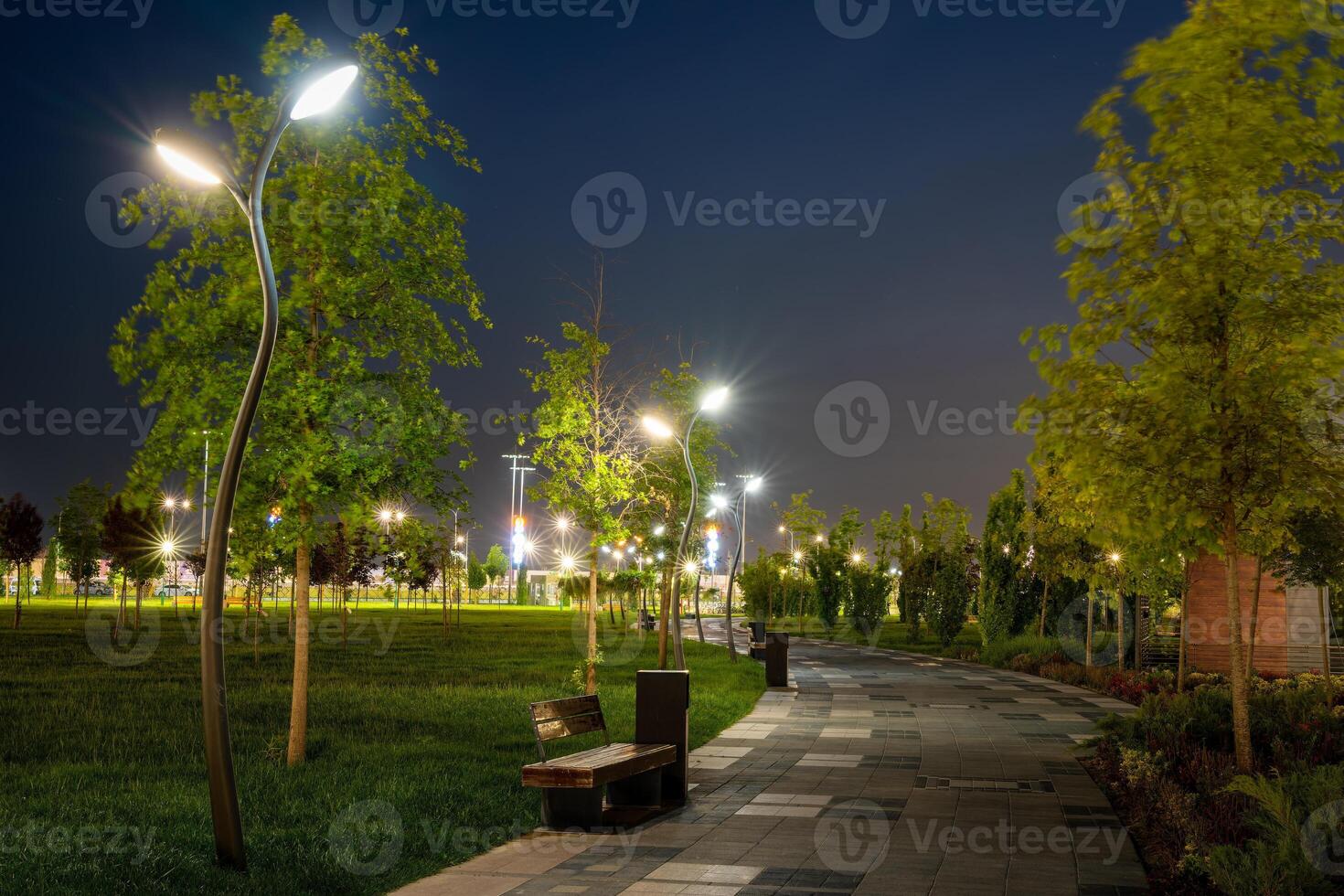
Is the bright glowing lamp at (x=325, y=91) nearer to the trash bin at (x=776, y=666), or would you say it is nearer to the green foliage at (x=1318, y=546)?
the green foliage at (x=1318, y=546)

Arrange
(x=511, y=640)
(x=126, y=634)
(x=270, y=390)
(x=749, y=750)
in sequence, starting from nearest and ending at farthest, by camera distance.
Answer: (x=270, y=390) → (x=749, y=750) → (x=126, y=634) → (x=511, y=640)

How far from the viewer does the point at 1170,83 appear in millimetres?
9227

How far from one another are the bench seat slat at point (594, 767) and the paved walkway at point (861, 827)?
1.56 ft

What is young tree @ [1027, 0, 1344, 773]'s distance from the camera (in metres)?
8.79

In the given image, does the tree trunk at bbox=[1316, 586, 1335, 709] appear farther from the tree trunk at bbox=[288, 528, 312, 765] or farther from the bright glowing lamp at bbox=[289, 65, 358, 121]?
the bright glowing lamp at bbox=[289, 65, 358, 121]

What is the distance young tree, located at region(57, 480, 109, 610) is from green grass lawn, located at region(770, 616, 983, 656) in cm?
2941

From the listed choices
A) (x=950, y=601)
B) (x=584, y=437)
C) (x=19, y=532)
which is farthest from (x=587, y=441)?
(x=19, y=532)

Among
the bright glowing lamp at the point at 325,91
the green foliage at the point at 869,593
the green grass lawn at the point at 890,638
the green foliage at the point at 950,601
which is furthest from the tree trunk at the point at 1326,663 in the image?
the green foliage at the point at 869,593

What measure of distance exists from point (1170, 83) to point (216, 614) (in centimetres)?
913

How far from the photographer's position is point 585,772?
8.77 meters

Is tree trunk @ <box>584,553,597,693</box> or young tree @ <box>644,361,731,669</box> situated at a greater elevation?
young tree @ <box>644,361,731,669</box>

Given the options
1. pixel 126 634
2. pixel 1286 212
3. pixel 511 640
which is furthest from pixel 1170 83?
pixel 126 634

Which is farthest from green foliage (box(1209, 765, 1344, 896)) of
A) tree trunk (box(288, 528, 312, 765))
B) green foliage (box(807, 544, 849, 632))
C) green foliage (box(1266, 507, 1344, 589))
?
green foliage (box(807, 544, 849, 632))

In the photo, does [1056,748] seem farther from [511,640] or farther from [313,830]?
[511,640]
